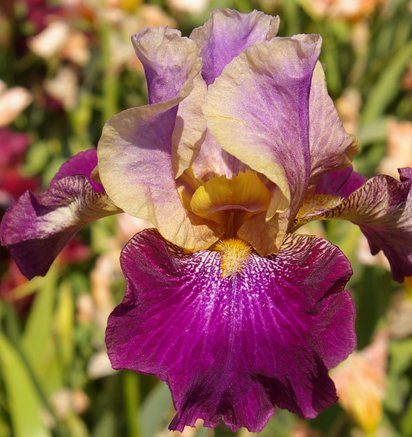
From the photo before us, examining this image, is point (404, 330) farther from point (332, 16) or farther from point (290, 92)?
point (290, 92)

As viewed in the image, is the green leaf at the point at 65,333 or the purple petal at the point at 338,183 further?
the green leaf at the point at 65,333

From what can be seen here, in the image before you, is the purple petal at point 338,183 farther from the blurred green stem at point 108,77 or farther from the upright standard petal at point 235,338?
the blurred green stem at point 108,77

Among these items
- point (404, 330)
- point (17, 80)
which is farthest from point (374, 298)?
point (17, 80)

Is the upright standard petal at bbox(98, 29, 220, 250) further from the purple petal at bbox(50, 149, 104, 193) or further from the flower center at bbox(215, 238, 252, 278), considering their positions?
the purple petal at bbox(50, 149, 104, 193)

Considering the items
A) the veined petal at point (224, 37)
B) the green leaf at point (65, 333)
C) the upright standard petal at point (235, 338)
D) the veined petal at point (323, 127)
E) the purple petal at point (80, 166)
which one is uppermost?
the veined petal at point (224, 37)

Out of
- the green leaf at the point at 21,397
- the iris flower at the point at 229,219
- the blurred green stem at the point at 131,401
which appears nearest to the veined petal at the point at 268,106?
the iris flower at the point at 229,219

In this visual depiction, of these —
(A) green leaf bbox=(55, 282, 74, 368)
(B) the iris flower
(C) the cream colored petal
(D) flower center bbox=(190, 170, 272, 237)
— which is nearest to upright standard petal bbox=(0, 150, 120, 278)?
(B) the iris flower

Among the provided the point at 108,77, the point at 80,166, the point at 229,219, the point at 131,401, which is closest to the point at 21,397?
the point at 131,401
